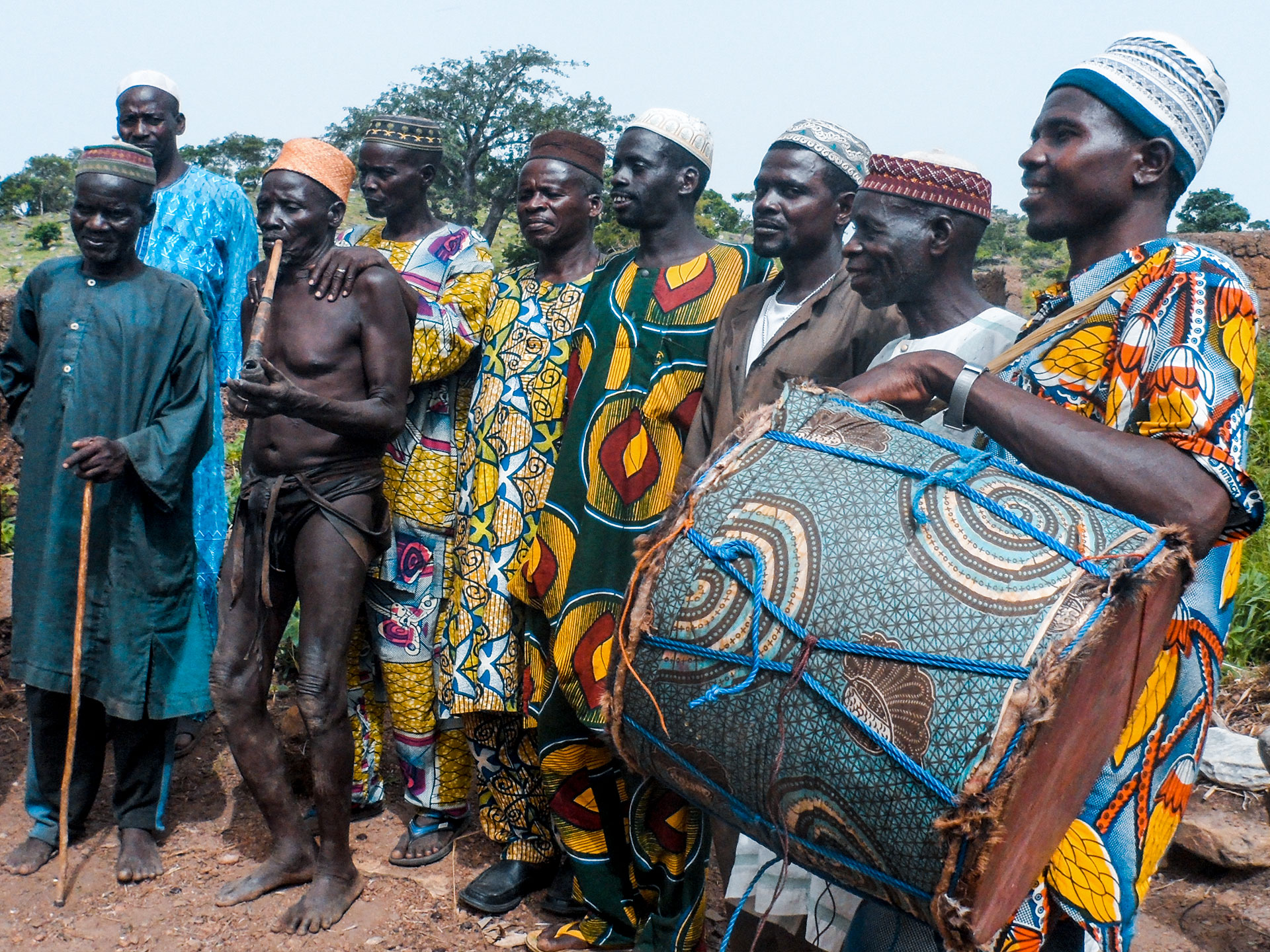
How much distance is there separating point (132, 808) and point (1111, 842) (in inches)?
129

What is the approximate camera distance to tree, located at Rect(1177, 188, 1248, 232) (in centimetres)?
2089

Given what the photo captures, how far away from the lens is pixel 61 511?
3.67m

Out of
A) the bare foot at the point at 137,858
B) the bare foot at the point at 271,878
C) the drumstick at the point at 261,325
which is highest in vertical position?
the drumstick at the point at 261,325

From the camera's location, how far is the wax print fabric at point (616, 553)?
310 cm

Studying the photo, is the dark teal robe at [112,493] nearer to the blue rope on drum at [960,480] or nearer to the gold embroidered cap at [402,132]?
the gold embroidered cap at [402,132]

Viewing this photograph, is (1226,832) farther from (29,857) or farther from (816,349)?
(29,857)

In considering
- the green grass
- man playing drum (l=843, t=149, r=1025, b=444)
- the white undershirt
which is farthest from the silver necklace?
the green grass

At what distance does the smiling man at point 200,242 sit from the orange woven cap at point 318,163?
43.4 inches

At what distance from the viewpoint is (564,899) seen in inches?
143

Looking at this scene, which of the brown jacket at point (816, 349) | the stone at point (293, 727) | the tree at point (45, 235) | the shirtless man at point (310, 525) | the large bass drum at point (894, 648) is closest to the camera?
the large bass drum at point (894, 648)

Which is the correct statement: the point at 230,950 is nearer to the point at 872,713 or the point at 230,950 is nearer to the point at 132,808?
the point at 132,808

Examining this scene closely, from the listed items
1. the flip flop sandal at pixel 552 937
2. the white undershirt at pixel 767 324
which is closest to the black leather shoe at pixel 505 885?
the flip flop sandal at pixel 552 937

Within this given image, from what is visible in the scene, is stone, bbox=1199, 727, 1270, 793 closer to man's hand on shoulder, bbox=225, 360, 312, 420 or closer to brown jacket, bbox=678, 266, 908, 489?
brown jacket, bbox=678, 266, 908, 489

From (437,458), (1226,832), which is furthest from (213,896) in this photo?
(1226,832)
